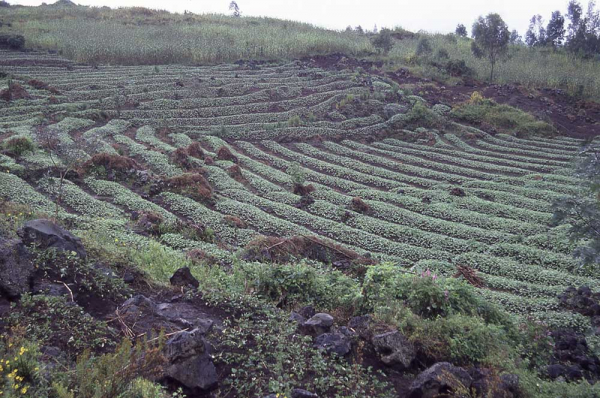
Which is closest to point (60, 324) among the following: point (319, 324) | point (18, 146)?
point (319, 324)

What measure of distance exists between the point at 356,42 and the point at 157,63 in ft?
67.1

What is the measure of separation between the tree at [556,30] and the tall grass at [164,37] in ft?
76.4

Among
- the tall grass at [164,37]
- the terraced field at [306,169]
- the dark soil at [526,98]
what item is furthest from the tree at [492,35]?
the tall grass at [164,37]

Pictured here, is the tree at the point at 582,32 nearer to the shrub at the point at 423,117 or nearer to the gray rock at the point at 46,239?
the shrub at the point at 423,117

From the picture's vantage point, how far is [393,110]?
95.8 feet

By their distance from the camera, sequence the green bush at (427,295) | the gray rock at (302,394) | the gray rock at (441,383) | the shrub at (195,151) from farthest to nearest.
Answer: the shrub at (195,151) → the green bush at (427,295) → the gray rock at (441,383) → the gray rock at (302,394)

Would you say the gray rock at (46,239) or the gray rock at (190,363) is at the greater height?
the gray rock at (46,239)

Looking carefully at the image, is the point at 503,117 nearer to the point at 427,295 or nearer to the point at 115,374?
the point at 427,295

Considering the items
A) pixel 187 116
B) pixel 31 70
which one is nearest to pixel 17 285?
pixel 187 116

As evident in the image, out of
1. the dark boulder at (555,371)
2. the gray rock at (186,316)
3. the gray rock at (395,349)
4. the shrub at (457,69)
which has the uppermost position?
the shrub at (457,69)

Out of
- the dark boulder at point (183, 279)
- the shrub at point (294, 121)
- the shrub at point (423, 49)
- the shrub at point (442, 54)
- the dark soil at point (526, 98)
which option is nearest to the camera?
the dark boulder at point (183, 279)

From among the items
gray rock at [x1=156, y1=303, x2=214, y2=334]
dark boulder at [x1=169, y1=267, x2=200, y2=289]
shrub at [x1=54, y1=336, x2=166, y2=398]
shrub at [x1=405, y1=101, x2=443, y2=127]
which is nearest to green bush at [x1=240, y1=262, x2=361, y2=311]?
dark boulder at [x1=169, y1=267, x2=200, y2=289]

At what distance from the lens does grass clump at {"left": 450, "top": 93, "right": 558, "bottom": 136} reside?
27.6 m

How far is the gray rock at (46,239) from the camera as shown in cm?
738
